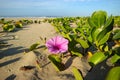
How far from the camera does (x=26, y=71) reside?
6.32ft

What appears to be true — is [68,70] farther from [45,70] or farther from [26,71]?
[26,71]

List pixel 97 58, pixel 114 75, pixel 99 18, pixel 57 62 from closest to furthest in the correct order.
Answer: pixel 114 75 → pixel 97 58 → pixel 57 62 → pixel 99 18

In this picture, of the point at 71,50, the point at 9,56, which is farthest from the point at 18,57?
the point at 71,50

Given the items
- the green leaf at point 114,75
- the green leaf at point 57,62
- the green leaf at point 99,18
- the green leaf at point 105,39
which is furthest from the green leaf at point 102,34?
the green leaf at point 114,75

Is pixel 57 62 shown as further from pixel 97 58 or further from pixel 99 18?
pixel 99 18

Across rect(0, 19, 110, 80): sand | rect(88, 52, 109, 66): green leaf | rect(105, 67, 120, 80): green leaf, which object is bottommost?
rect(0, 19, 110, 80): sand

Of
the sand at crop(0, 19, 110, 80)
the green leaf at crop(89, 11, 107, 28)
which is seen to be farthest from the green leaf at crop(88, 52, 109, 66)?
the green leaf at crop(89, 11, 107, 28)

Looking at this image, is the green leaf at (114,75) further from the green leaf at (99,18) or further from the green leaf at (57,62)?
the green leaf at (99,18)

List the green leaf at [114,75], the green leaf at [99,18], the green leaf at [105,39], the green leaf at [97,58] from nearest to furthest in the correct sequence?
the green leaf at [114,75]
the green leaf at [97,58]
the green leaf at [105,39]
the green leaf at [99,18]

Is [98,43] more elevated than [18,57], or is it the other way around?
[98,43]

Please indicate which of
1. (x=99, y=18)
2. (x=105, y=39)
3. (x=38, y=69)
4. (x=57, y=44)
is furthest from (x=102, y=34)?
(x=38, y=69)

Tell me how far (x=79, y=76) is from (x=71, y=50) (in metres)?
0.74

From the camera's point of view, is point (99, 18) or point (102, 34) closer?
point (102, 34)

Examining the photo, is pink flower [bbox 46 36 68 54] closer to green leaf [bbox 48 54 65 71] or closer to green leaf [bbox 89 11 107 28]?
green leaf [bbox 48 54 65 71]
